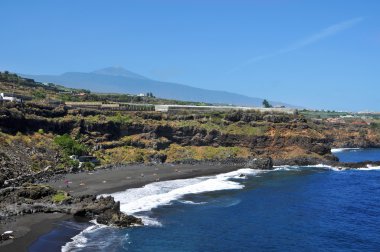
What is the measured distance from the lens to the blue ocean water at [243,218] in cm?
5341

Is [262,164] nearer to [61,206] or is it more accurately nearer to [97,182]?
[97,182]

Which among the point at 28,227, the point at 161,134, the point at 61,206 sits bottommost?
the point at 28,227

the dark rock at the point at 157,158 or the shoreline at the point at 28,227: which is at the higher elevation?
the dark rock at the point at 157,158

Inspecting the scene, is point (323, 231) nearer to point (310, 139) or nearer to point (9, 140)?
point (9, 140)

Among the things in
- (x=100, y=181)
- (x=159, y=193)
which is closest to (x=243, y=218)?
(x=159, y=193)

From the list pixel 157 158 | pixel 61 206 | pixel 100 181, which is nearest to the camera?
pixel 61 206

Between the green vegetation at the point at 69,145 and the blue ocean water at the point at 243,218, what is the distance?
24795 millimetres

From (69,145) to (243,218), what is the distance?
54.1 meters

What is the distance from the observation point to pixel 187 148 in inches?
5423

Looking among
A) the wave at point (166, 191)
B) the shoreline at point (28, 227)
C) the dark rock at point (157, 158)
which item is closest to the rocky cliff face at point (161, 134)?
the dark rock at point (157, 158)

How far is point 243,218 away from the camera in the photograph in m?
67.3

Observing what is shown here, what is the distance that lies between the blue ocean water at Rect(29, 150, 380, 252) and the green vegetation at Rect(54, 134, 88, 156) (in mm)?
24795

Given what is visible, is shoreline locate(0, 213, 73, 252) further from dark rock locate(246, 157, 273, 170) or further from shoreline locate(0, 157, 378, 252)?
dark rock locate(246, 157, 273, 170)

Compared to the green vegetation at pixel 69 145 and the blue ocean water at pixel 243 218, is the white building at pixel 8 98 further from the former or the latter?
the blue ocean water at pixel 243 218
